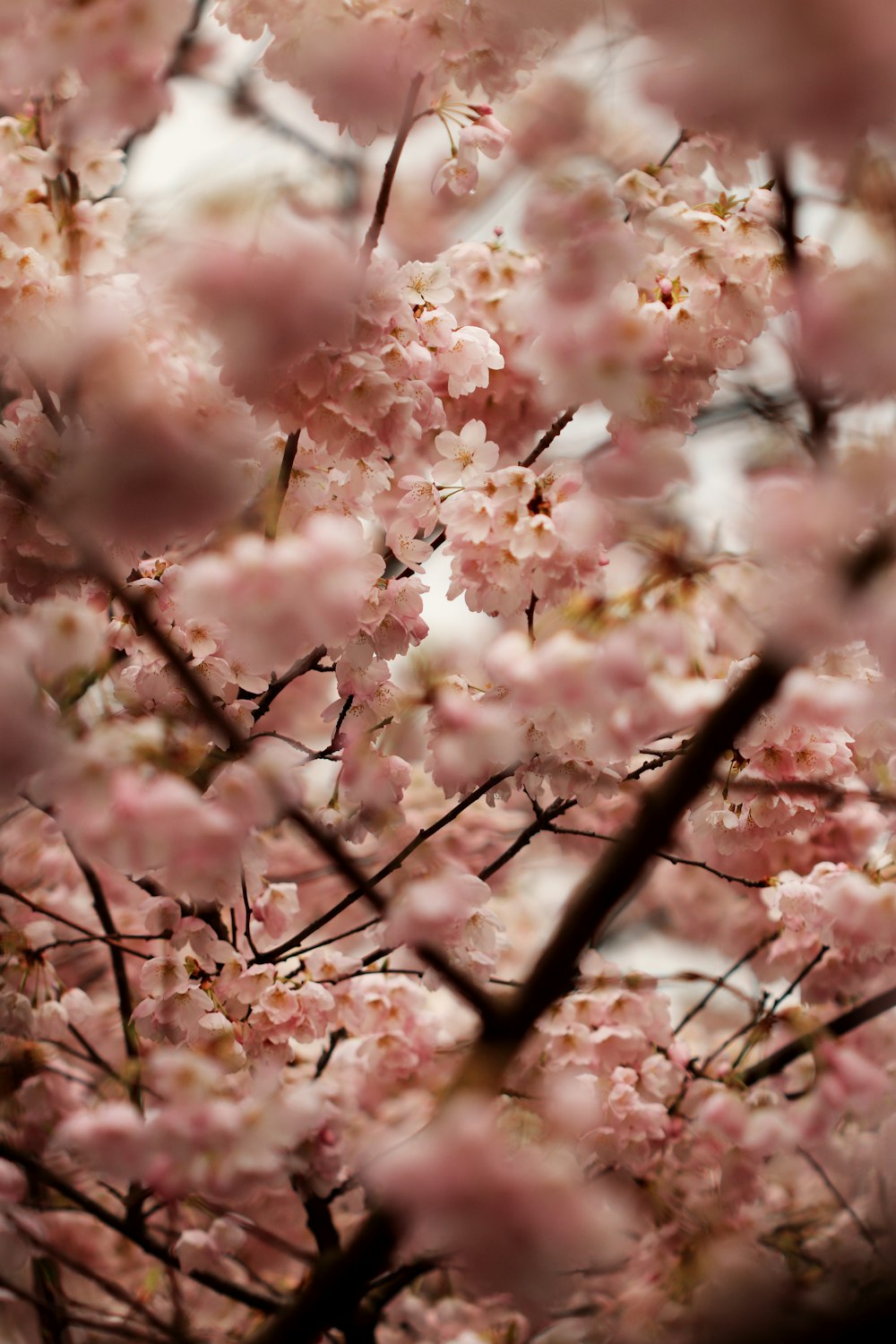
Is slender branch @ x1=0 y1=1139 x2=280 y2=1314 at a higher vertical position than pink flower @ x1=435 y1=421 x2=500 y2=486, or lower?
lower

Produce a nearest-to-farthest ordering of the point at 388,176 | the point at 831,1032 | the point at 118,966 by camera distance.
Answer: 1. the point at 388,176
2. the point at 831,1032
3. the point at 118,966

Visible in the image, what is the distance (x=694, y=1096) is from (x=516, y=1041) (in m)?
0.88

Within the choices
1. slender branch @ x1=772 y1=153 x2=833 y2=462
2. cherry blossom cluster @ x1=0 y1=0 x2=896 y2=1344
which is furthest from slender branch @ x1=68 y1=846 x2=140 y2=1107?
slender branch @ x1=772 y1=153 x2=833 y2=462

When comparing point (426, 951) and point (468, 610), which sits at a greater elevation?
point (468, 610)

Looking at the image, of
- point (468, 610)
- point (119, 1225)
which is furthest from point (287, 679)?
point (119, 1225)

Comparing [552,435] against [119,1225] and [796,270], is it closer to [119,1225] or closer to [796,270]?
[796,270]

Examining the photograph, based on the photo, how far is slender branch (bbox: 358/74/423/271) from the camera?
107 cm

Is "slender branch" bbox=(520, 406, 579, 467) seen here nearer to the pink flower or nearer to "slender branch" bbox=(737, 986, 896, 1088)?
the pink flower

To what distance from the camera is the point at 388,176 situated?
110 centimetres

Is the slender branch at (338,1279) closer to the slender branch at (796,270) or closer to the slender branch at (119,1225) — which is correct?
the slender branch at (119,1225)

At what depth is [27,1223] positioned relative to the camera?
1.21 metres

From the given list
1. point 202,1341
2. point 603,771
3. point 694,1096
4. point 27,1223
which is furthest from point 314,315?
point 694,1096

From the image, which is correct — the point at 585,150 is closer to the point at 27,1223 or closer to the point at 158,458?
the point at 158,458

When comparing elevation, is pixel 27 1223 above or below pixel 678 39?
below
